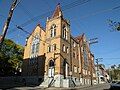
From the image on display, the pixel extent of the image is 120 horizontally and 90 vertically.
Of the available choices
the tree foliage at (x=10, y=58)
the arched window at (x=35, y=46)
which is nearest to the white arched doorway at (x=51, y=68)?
the arched window at (x=35, y=46)

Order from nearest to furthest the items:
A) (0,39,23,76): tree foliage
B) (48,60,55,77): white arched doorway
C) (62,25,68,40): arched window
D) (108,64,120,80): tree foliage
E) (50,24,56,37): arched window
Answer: (48,60,55,77): white arched doorway
(50,24,56,37): arched window
(62,25,68,40): arched window
(0,39,23,76): tree foliage
(108,64,120,80): tree foliage

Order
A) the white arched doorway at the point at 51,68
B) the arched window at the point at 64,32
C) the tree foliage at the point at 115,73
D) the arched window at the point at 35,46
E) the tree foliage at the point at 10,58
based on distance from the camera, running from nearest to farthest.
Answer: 1. the white arched doorway at the point at 51,68
2. the arched window at the point at 64,32
3. the arched window at the point at 35,46
4. the tree foliage at the point at 10,58
5. the tree foliage at the point at 115,73

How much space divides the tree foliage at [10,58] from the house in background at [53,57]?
8659 mm

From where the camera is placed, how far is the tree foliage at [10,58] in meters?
49.0

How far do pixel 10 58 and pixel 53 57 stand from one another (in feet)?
65.1

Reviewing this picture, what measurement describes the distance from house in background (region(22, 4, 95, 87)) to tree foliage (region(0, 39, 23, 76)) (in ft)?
28.4

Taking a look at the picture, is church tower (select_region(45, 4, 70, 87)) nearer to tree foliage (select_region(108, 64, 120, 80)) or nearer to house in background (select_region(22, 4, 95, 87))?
house in background (select_region(22, 4, 95, 87))

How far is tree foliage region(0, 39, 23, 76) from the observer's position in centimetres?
4903

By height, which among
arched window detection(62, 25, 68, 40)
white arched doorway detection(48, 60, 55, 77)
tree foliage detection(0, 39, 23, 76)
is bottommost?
white arched doorway detection(48, 60, 55, 77)

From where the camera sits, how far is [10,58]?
51.5m

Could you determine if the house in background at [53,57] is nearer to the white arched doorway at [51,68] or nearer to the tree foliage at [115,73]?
the white arched doorway at [51,68]

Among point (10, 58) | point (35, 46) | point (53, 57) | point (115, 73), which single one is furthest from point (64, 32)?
point (115, 73)

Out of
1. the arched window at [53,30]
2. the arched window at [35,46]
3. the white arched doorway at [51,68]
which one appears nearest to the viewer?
the white arched doorway at [51,68]

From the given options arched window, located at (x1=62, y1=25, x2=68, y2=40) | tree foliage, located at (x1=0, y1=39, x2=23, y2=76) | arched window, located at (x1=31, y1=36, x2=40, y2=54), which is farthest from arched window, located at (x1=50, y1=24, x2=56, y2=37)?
tree foliage, located at (x1=0, y1=39, x2=23, y2=76)
